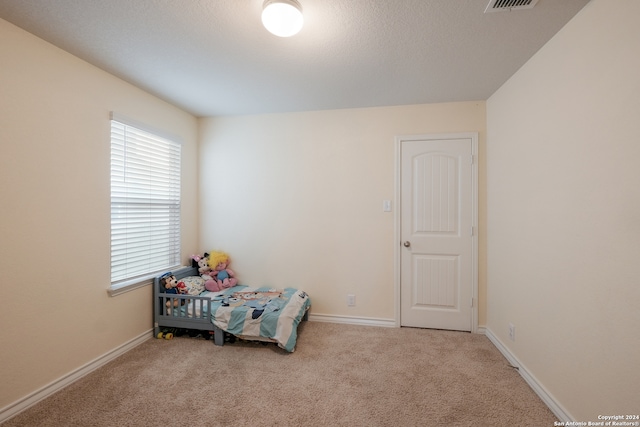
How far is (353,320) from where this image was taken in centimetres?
296

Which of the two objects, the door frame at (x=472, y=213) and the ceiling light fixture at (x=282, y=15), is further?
the door frame at (x=472, y=213)

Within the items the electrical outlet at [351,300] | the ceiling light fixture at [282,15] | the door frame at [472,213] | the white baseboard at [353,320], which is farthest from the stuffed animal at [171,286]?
the ceiling light fixture at [282,15]

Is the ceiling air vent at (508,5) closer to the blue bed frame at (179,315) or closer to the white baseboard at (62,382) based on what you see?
the blue bed frame at (179,315)

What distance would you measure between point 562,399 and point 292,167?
114 inches

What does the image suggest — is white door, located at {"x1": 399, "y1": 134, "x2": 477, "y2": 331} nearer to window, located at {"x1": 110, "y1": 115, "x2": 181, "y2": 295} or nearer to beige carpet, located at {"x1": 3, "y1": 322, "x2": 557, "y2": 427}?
beige carpet, located at {"x1": 3, "y1": 322, "x2": 557, "y2": 427}

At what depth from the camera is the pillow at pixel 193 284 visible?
2748mm

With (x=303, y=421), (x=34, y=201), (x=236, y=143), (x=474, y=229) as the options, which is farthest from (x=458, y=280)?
(x=34, y=201)

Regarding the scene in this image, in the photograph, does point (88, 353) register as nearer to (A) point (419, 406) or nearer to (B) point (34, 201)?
(B) point (34, 201)

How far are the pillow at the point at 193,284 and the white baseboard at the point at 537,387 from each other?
3.01m

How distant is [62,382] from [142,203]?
58.0 inches

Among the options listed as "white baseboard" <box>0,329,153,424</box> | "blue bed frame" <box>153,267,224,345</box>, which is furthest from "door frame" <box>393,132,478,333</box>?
"white baseboard" <box>0,329,153,424</box>

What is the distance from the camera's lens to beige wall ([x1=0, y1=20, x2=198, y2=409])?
160cm

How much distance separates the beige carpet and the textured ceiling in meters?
2.41

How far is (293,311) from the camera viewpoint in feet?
8.19
